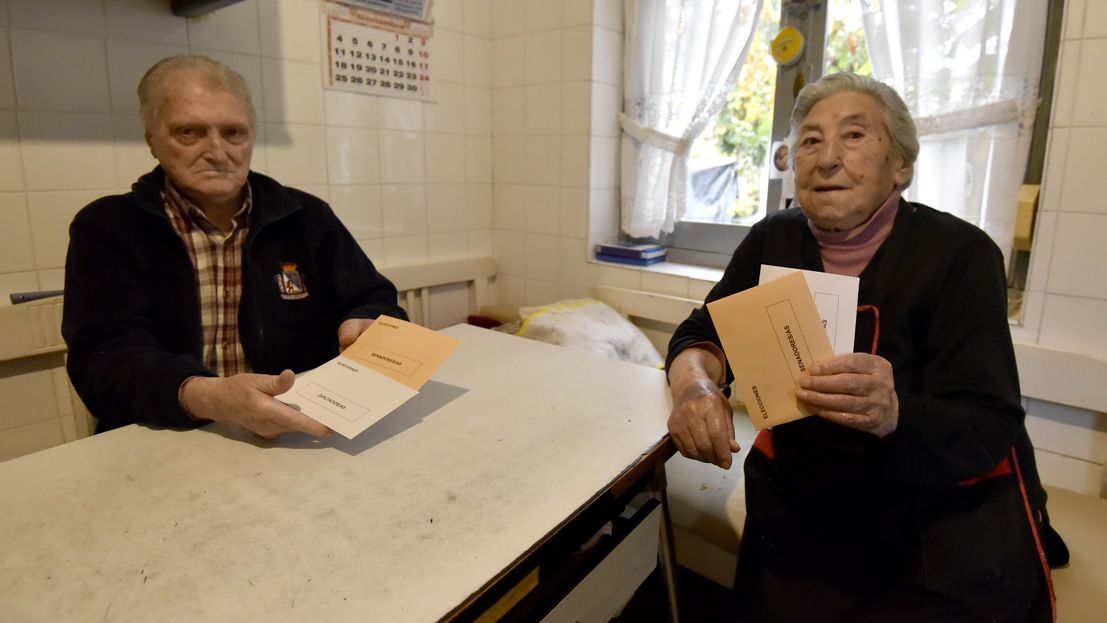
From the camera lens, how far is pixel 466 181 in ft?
8.54

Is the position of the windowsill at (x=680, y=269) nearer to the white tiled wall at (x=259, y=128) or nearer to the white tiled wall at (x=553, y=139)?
the white tiled wall at (x=553, y=139)

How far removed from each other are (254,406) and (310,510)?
227 millimetres

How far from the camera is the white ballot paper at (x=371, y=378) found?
0.99 metres

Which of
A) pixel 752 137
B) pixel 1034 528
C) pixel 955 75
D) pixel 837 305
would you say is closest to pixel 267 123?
pixel 752 137

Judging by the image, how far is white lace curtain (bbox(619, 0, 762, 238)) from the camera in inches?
84.0

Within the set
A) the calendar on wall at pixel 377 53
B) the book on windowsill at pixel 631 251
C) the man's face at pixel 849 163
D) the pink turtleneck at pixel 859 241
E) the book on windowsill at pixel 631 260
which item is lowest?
the book on windowsill at pixel 631 260

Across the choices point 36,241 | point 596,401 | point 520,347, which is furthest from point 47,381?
point 596,401

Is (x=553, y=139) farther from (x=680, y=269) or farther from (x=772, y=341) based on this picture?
(x=772, y=341)

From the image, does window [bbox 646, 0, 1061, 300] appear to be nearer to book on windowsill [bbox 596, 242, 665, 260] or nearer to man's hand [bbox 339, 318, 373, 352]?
book on windowsill [bbox 596, 242, 665, 260]

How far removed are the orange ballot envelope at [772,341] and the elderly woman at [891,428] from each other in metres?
0.04

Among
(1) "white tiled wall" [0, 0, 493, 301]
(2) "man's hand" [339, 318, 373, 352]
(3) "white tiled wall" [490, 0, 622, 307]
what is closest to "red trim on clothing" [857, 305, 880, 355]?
(2) "man's hand" [339, 318, 373, 352]

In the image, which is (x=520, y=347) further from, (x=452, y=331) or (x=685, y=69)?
(x=685, y=69)

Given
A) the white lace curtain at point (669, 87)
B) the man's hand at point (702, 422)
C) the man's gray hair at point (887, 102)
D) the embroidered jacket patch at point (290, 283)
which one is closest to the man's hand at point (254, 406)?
the embroidered jacket patch at point (290, 283)

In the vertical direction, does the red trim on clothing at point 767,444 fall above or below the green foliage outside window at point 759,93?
below
